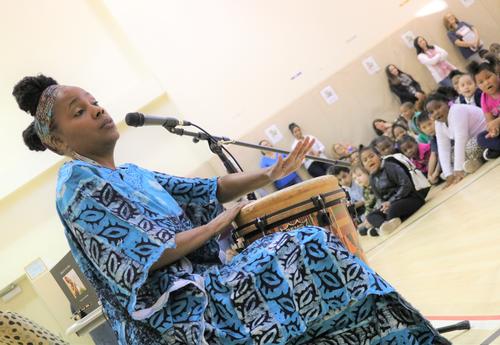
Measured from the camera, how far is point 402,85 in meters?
6.42

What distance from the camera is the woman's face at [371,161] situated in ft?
13.6

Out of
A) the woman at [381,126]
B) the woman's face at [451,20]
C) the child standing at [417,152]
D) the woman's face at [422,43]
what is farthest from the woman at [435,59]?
the child standing at [417,152]

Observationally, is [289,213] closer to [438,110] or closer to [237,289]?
[237,289]

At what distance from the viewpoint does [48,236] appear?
525 centimetres

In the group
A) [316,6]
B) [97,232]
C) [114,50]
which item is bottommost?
[97,232]

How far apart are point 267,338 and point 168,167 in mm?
4715

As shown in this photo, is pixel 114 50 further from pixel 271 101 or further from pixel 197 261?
pixel 197 261

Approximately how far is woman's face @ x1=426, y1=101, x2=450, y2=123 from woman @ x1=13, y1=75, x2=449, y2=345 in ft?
10.9

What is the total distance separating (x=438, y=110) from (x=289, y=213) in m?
3.08

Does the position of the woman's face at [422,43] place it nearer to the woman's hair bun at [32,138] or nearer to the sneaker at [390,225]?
the sneaker at [390,225]

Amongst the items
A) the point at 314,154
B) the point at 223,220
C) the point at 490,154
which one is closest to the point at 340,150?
the point at 314,154

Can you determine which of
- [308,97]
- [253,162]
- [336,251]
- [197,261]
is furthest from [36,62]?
[336,251]

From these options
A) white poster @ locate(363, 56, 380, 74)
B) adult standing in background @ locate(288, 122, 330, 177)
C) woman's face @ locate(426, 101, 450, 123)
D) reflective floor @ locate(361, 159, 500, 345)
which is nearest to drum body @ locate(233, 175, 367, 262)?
reflective floor @ locate(361, 159, 500, 345)

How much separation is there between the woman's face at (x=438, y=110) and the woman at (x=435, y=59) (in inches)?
98.6
